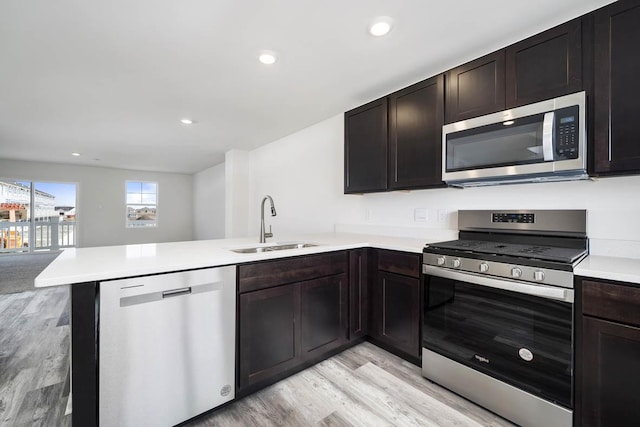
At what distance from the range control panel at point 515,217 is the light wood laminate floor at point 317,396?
3.99 feet

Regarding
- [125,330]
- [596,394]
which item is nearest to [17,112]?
[125,330]

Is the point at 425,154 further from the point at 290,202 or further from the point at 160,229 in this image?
the point at 160,229

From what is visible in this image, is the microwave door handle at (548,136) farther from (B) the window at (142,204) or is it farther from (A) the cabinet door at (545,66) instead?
(B) the window at (142,204)

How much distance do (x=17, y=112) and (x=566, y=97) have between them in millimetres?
5290

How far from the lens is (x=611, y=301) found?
1.22 meters

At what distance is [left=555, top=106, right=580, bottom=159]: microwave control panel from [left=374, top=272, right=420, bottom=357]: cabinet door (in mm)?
1127

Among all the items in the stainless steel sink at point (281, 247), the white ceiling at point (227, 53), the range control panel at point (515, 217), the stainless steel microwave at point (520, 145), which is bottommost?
the stainless steel sink at point (281, 247)

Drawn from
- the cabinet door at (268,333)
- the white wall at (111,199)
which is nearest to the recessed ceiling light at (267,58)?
the cabinet door at (268,333)

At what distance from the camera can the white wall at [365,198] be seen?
1.64 m

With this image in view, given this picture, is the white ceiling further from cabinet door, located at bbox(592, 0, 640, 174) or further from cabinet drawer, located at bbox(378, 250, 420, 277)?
cabinet drawer, located at bbox(378, 250, 420, 277)

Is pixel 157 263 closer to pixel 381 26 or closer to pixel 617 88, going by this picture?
pixel 381 26

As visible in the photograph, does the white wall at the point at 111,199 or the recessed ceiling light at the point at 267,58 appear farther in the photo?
the white wall at the point at 111,199

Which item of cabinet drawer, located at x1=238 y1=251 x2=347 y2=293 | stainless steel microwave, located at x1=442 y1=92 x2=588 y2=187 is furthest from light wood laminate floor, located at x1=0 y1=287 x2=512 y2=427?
stainless steel microwave, located at x1=442 y1=92 x2=588 y2=187

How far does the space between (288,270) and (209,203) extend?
21.0 feet
